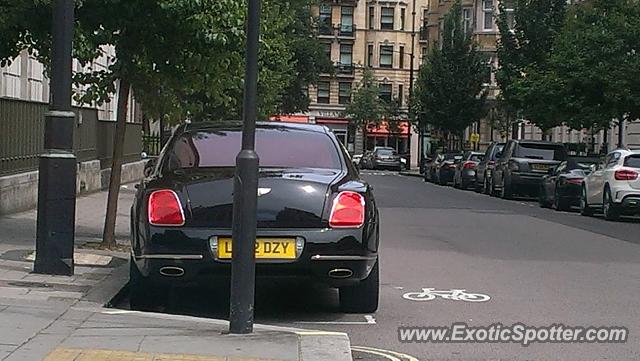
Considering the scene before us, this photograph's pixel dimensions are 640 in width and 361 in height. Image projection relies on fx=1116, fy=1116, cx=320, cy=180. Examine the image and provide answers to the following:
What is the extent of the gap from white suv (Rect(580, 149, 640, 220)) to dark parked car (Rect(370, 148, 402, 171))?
42.7 meters

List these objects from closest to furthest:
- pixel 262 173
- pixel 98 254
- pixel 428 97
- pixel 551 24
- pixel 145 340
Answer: pixel 145 340 → pixel 262 173 → pixel 98 254 → pixel 551 24 → pixel 428 97

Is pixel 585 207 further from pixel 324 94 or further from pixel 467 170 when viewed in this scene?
pixel 324 94

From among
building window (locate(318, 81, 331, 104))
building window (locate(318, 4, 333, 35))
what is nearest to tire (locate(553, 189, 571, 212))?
building window (locate(318, 4, 333, 35))

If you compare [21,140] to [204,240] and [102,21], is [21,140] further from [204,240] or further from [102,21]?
[204,240]

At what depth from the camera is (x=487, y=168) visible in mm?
36500

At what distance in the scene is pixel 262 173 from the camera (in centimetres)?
875

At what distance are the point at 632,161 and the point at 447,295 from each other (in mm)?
13271

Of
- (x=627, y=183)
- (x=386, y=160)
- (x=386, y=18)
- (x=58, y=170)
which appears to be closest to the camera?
(x=58, y=170)

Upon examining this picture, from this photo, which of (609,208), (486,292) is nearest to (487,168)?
(609,208)

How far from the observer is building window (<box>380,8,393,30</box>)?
91.2 metres

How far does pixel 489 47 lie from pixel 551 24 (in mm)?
25987

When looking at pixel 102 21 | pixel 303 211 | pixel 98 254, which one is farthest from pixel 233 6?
pixel 303 211

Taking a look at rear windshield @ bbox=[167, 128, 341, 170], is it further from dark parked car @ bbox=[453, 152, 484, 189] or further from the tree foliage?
the tree foliage

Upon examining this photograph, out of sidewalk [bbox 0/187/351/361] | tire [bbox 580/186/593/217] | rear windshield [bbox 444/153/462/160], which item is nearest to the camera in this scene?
sidewalk [bbox 0/187/351/361]
